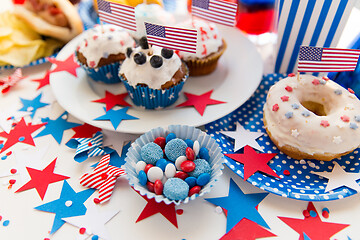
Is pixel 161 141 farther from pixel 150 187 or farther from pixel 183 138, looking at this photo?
pixel 150 187

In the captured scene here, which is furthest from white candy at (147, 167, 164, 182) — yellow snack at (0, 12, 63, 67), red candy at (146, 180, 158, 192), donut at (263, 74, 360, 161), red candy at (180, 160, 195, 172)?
yellow snack at (0, 12, 63, 67)

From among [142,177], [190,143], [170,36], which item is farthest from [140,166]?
[170,36]

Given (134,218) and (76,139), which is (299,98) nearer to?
(134,218)

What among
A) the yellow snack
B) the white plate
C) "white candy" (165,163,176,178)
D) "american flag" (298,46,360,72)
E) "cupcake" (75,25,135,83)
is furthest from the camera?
the yellow snack

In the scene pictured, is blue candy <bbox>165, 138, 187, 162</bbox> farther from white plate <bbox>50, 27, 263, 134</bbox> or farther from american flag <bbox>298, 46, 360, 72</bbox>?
american flag <bbox>298, 46, 360, 72</bbox>

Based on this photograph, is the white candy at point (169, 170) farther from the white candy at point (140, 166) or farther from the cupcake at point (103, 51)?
the cupcake at point (103, 51)

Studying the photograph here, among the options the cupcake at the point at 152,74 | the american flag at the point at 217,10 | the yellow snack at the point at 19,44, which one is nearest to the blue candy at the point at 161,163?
the cupcake at the point at 152,74

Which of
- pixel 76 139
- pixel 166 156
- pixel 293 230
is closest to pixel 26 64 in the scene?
pixel 76 139
